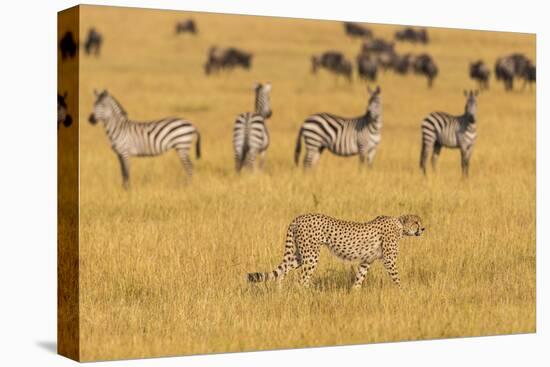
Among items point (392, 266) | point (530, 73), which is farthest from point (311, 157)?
point (530, 73)

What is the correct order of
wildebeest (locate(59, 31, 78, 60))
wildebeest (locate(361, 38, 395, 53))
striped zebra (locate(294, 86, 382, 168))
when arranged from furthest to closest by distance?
striped zebra (locate(294, 86, 382, 168)) → wildebeest (locate(361, 38, 395, 53)) → wildebeest (locate(59, 31, 78, 60))

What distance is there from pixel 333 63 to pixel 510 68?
7.70 ft

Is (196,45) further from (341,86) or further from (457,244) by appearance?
(457,244)

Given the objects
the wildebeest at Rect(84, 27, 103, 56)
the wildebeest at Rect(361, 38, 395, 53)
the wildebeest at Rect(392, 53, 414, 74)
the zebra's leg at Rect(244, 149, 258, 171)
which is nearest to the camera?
the wildebeest at Rect(84, 27, 103, 56)

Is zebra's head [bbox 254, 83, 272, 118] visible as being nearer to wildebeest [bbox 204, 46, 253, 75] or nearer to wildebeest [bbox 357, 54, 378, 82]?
wildebeest [bbox 357, 54, 378, 82]

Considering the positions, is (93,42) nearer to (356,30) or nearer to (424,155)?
(356,30)

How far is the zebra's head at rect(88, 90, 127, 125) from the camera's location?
13727 mm

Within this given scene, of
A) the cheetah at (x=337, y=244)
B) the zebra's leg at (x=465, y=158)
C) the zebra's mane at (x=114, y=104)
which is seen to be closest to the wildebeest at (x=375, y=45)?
the zebra's leg at (x=465, y=158)

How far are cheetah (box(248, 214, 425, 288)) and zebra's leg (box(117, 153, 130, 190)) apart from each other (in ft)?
8.02

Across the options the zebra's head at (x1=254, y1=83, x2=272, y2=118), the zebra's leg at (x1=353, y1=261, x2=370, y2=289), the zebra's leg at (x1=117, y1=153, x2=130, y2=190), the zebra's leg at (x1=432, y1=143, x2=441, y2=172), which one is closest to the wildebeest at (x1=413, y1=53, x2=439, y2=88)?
the zebra's leg at (x1=432, y1=143, x2=441, y2=172)

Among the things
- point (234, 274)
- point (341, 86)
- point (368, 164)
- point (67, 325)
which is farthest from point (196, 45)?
point (67, 325)

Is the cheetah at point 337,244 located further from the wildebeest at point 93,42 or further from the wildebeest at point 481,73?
the wildebeest at point 93,42

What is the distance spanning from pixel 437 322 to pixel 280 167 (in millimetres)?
2699

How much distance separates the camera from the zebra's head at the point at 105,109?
45.0 ft
